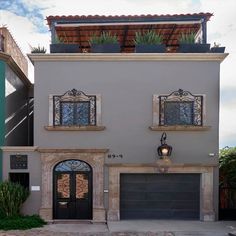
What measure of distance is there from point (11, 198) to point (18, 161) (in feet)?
5.18

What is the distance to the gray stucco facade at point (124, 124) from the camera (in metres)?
14.1

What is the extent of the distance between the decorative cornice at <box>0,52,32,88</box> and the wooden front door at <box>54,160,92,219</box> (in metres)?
4.90

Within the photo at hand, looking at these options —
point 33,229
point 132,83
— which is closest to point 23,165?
point 33,229

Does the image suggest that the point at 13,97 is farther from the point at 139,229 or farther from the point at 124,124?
the point at 139,229

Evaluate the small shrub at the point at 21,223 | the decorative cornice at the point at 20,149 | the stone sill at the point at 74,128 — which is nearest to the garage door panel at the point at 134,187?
the stone sill at the point at 74,128

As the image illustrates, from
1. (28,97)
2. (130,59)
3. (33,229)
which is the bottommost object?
(33,229)

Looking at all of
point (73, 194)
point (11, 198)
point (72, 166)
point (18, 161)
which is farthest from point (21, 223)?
point (72, 166)

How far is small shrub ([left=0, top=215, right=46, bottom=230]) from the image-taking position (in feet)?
41.8

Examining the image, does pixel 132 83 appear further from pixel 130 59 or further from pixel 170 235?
pixel 170 235

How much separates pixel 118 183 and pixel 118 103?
10.7ft

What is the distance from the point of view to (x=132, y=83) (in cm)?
1425

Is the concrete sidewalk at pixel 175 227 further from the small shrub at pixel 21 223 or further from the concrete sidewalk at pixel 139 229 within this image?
the small shrub at pixel 21 223

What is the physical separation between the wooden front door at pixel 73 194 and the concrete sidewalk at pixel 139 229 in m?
0.63

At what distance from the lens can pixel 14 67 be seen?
15.3 metres
